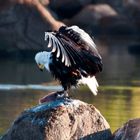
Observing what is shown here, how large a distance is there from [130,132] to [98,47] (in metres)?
27.8

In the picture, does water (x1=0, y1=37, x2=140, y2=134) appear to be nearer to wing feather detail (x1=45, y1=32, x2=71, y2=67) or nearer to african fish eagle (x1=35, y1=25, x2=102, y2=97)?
african fish eagle (x1=35, y1=25, x2=102, y2=97)

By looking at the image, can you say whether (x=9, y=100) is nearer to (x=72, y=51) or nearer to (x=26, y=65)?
(x=72, y=51)

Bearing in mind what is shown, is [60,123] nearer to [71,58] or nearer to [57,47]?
[71,58]

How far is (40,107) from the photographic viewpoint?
38.3 feet

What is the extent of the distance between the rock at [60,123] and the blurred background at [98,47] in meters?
2.49

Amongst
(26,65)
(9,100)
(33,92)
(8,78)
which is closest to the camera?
(9,100)

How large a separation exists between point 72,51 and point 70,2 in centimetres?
3603

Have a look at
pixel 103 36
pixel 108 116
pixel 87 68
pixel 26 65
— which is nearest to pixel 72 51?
pixel 87 68

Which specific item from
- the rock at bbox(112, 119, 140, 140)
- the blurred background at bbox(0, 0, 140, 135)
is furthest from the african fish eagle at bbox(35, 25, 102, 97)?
the blurred background at bbox(0, 0, 140, 135)

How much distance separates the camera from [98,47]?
38969 millimetres

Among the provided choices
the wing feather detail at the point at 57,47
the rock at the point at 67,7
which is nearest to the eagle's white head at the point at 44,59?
the wing feather detail at the point at 57,47

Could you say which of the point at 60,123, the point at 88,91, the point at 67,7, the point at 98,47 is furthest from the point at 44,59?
the point at 67,7

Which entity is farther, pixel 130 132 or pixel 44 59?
A: pixel 44 59

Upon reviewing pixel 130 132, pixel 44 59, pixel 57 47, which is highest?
pixel 57 47
